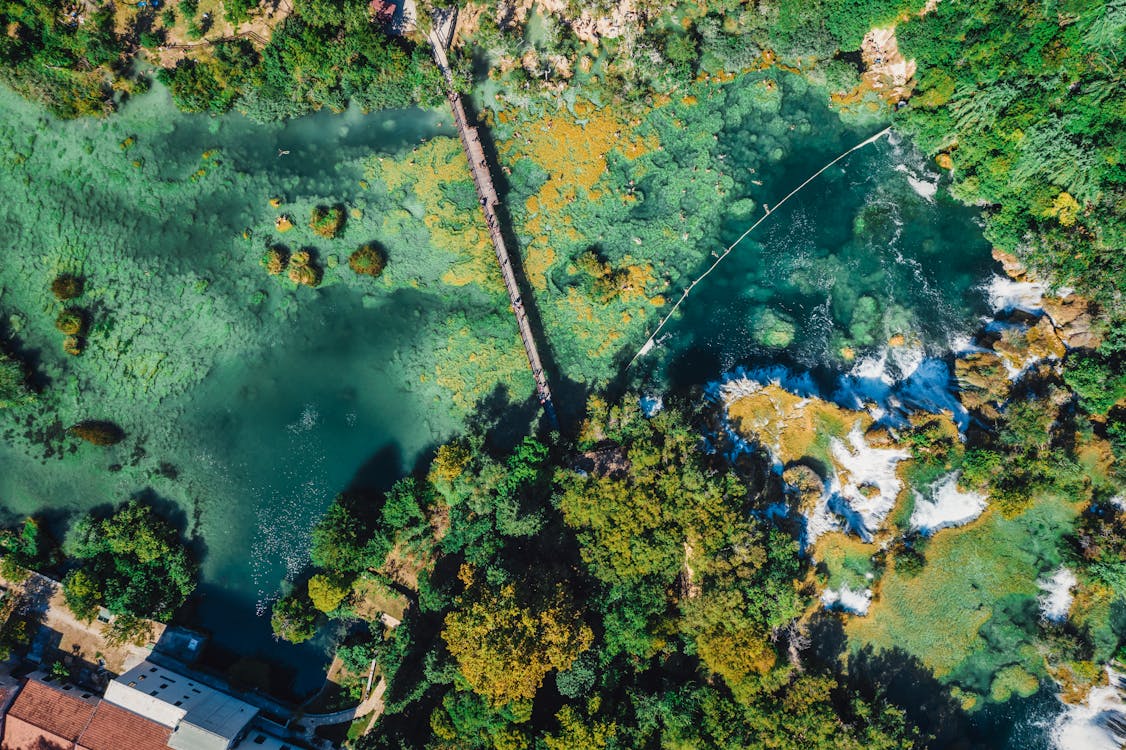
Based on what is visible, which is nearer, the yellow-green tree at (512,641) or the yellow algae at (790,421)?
the yellow-green tree at (512,641)

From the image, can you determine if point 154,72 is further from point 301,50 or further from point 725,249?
point 725,249

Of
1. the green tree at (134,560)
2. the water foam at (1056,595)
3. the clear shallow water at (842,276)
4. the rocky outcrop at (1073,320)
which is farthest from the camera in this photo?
the clear shallow water at (842,276)

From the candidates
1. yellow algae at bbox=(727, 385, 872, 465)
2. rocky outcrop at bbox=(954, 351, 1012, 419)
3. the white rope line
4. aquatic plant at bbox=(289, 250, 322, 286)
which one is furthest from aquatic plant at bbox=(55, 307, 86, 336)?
rocky outcrop at bbox=(954, 351, 1012, 419)

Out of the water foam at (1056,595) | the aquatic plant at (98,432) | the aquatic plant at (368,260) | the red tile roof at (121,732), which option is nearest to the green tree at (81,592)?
the red tile roof at (121,732)

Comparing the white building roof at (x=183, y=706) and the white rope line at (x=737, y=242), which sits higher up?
the white rope line at (x=737, y=242)

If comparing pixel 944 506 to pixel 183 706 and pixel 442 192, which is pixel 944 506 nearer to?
pixel 442 192

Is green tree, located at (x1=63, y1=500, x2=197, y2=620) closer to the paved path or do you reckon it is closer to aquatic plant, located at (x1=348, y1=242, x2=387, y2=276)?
the paved path

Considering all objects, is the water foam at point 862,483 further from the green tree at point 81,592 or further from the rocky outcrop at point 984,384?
the green tree at point 81,592
